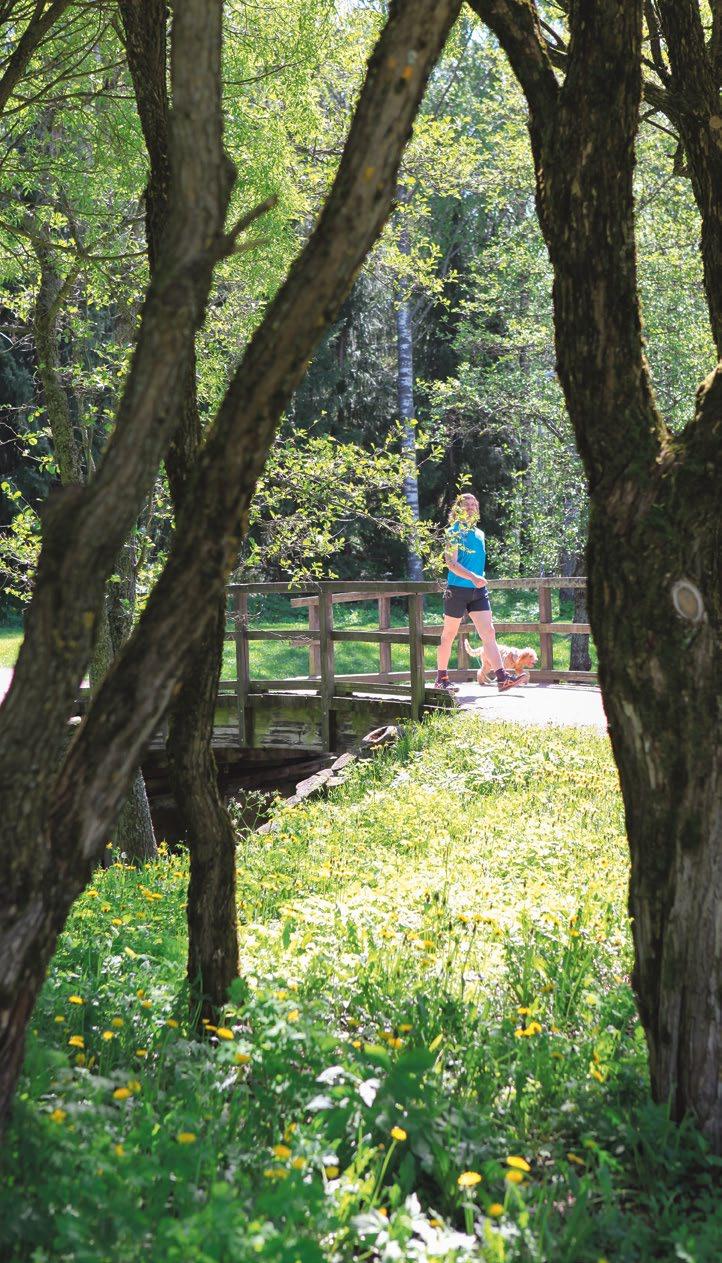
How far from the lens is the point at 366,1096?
3164 millimetres

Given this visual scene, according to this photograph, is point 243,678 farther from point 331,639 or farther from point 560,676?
point 560,676

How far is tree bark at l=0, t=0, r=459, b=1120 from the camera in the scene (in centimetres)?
230

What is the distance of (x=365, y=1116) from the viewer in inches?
116

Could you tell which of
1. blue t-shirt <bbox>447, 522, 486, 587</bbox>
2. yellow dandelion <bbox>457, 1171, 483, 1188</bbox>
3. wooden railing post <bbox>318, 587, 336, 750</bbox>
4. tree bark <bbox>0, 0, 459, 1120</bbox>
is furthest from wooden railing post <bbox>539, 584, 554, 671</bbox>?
tree bark <bbox>0, 0, 459, 1120</bbox>

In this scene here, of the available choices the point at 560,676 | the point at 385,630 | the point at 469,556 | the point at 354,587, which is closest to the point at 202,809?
the point at 469,556

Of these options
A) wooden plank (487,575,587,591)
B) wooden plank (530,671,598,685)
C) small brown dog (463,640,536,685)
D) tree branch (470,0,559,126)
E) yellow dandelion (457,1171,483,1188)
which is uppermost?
tree branch (470,0,559,126)

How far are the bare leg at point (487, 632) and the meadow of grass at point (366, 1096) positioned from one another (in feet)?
22.7

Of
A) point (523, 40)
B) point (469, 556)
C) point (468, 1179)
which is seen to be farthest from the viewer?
point (469, 556)

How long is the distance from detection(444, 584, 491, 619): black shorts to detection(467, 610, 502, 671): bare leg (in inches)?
3.1

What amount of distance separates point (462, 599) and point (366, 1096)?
9154mm

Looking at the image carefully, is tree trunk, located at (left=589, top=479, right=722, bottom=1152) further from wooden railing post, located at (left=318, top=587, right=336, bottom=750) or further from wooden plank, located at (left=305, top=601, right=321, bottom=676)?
wooden plank, located at (left=305, top=601, right=321, bottom=676)

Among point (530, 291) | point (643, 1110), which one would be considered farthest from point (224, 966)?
point (530, 291)

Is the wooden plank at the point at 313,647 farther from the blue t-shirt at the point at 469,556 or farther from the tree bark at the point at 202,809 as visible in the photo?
the tree bark at the point at 202,809

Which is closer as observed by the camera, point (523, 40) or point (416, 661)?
point (523, 40)
